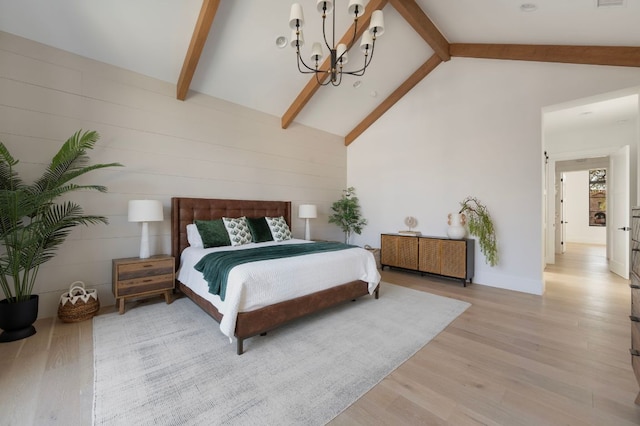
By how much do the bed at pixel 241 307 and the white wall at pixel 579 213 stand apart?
10.3 meters

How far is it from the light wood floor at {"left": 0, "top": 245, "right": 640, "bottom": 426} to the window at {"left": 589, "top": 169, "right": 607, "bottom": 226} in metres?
8.37

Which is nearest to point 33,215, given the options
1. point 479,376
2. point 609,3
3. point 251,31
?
point 251,31

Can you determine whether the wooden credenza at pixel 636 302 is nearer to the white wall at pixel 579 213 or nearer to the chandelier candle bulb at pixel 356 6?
the chandelier candle bulb at pixel 356 6

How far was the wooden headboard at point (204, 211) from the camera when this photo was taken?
367cm

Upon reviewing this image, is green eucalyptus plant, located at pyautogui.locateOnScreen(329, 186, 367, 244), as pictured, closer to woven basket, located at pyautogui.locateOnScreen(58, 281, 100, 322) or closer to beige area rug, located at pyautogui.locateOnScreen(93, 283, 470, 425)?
beige area rug, located at pyautogui.locateOnScreen(93, 283, 470, 425)

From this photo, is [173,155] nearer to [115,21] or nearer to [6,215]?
[115,21]

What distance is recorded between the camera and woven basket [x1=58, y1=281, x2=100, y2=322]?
2.73m

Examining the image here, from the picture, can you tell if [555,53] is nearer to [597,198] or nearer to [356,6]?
[356,6]

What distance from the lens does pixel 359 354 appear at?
216 centimetres

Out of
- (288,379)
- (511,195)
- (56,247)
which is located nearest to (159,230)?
(56,247)

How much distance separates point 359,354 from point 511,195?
338 cm

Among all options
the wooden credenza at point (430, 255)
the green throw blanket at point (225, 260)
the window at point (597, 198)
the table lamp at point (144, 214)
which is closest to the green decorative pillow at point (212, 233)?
the table lamp at point (144, 214)

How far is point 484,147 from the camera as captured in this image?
13.7 ft

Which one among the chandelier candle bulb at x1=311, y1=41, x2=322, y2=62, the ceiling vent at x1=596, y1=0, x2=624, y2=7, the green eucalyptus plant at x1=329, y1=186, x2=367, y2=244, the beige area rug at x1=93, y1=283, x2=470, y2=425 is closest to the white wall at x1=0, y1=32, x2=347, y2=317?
the beige area rug at x1=93, y1=283, x2=470, y2=425
